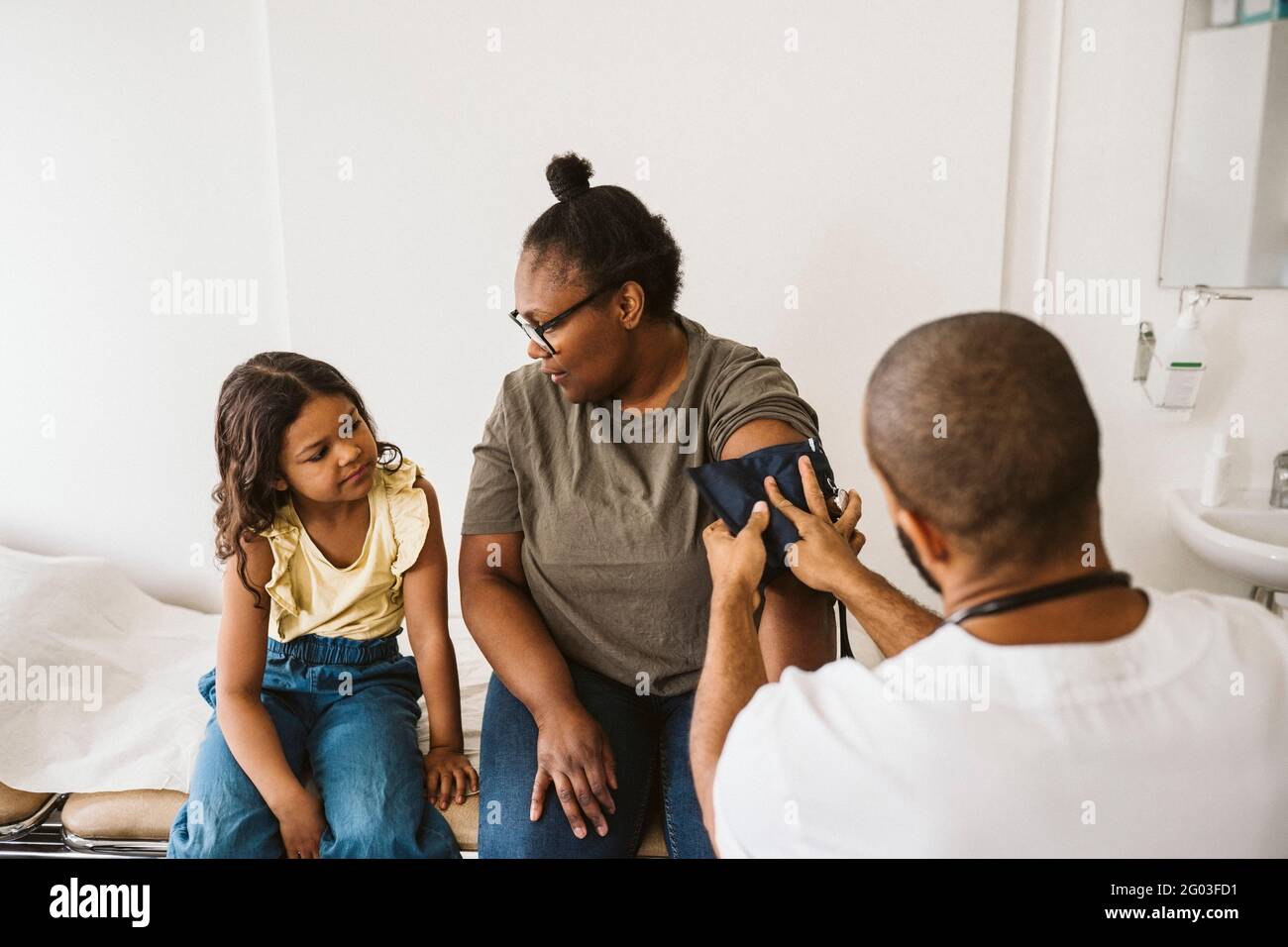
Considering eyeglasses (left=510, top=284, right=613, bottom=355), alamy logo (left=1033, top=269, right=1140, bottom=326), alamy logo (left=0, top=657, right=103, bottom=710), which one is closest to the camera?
eyeglasses (left=510, top=284, right=613, bottom=355)

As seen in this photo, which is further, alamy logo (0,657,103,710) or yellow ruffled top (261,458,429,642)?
alamy logo (0,657,103,710)

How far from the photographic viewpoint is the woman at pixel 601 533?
1.34 meters

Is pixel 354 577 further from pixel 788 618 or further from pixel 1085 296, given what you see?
pixel 1085 296

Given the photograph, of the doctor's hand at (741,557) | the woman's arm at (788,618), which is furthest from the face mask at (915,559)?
the woman's arm at (788,618)

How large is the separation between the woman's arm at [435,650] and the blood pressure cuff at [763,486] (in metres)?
0.54

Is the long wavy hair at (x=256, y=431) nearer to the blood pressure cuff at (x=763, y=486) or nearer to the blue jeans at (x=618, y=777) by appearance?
the blue jeans at (x=618, y=777)

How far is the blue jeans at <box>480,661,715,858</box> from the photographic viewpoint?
1.33m

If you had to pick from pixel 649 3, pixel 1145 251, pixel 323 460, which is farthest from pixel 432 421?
pixel 1145 251

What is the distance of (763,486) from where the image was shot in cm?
125

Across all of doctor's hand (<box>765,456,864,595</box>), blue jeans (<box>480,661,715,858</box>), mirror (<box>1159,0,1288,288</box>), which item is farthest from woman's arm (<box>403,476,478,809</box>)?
mirror (<box>1159,0,1288,288</box>)

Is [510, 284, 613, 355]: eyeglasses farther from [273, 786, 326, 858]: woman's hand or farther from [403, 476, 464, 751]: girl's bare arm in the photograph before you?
[273, 786, 326, 858]: woman's hand

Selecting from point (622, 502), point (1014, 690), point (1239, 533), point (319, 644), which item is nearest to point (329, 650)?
point (319, 644)
